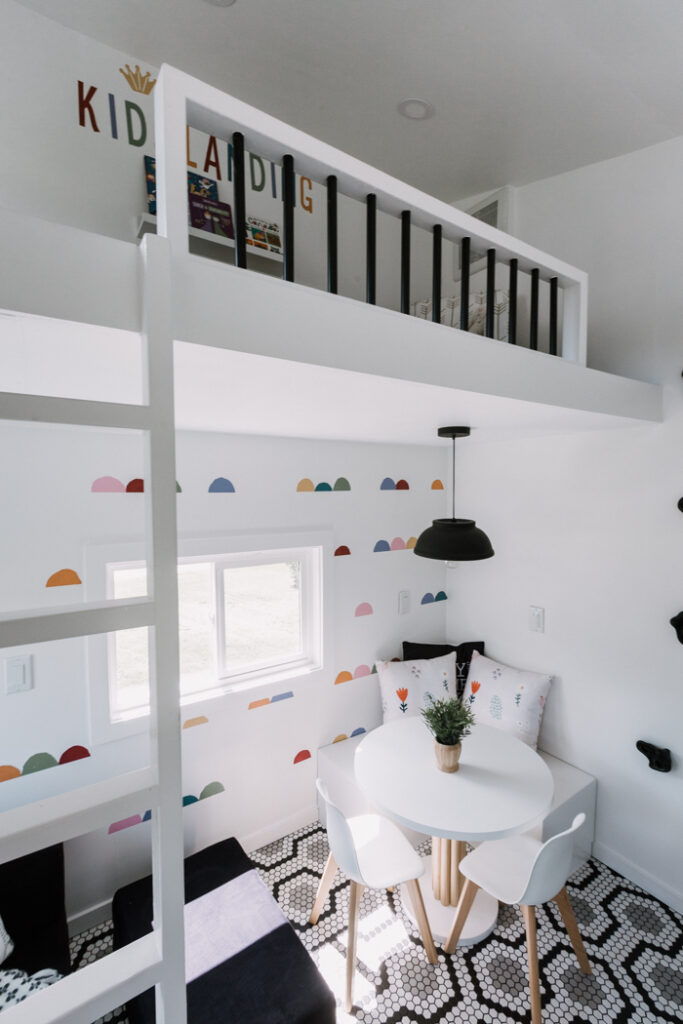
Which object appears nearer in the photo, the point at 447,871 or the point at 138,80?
the point at 138,80

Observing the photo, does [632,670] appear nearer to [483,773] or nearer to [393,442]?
[483,773]

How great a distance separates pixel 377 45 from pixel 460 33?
0.94ft

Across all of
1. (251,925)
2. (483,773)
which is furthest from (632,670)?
(251,925)

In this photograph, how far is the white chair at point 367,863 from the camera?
69.6 inches

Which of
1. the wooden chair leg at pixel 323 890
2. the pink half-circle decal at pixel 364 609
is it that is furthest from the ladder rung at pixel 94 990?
the pink half-circle decal at pixel 364 609

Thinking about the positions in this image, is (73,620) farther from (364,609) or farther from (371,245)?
(364,609)

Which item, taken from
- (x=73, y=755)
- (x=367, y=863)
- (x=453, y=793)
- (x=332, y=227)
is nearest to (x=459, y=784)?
(x=453, y=793)

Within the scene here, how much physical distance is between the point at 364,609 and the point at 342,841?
128cm

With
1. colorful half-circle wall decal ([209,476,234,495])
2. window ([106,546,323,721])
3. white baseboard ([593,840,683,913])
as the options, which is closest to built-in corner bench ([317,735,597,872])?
white baseboard ([593,840,683,913])

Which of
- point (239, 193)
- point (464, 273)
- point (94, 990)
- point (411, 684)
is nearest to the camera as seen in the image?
point (94, 990)

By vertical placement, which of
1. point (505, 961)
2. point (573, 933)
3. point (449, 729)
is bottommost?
point (505, 961)

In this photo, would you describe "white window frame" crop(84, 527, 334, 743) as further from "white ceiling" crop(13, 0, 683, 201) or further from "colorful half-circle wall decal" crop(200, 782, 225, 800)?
"white ceiling" crop(13, 0, 683, 201)

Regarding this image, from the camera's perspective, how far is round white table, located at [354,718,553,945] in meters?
1.73

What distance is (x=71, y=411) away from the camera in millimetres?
727
